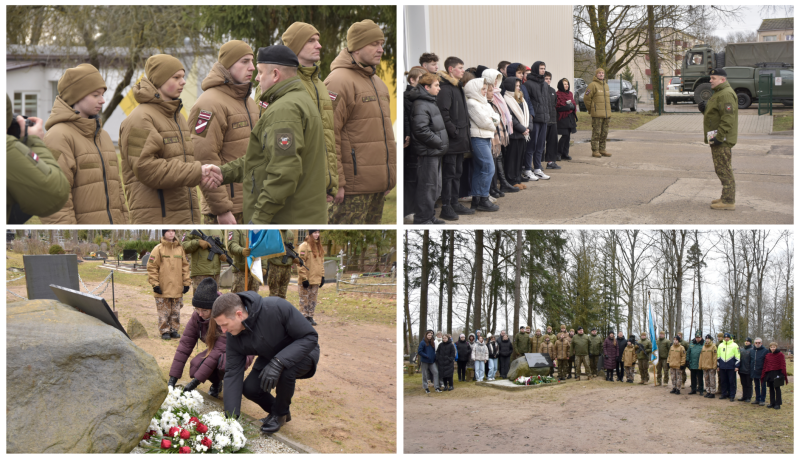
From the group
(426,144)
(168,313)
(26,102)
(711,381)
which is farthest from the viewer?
(26,102)

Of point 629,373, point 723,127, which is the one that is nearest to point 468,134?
point 723,127

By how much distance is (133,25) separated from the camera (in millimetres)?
13367

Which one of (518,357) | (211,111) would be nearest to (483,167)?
(211,111)

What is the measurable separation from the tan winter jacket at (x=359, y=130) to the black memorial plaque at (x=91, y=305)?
1.70 meters

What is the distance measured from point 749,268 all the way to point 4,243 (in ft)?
32.1

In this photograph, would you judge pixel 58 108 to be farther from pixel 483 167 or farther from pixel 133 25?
pixel 133 25

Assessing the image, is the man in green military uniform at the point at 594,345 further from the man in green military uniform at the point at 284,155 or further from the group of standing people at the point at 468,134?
Result: the man in green military uniform at the point at 284,155

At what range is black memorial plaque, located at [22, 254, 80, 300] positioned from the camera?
445 cm

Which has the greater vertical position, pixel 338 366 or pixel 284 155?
pixel 284 155

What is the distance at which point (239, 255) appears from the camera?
555 centimetres

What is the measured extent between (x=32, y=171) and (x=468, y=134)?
359cm

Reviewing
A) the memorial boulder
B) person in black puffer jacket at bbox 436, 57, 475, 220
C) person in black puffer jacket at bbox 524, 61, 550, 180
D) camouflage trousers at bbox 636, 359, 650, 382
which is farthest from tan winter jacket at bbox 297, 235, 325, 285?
camouflage trousers at bbox 636, 359, 650, 382

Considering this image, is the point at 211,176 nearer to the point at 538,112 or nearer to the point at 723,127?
the point at 723,127

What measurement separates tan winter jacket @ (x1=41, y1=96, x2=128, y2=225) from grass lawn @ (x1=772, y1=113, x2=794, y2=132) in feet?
39.2
